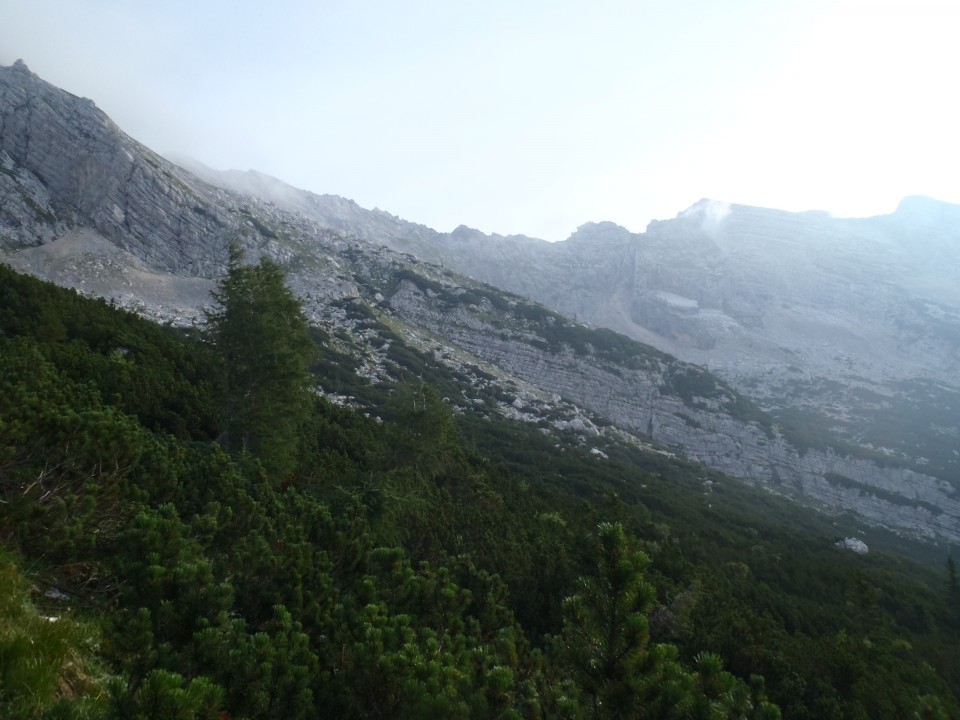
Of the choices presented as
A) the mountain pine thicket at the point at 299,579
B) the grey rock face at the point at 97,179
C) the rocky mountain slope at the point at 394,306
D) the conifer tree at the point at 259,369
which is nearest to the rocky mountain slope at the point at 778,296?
the rocky mountain slope at the point at 394,306

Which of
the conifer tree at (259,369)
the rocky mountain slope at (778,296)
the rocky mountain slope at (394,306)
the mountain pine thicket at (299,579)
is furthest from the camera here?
the rocky mountain slope at (778,296)

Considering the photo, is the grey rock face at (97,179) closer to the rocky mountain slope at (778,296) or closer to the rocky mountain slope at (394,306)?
the rocky mountain slope at (394,306)

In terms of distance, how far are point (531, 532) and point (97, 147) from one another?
10453cm

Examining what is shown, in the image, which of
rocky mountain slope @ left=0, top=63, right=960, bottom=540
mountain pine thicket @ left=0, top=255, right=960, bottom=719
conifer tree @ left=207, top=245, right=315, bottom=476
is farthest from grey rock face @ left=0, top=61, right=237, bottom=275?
mountain pine thicket @ left=0, top=255, right=960, bottom=719

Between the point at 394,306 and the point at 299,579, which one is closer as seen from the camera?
the point at 299,579

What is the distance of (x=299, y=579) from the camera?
741 cm

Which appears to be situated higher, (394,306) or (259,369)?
(259,369)

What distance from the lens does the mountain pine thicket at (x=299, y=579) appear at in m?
5.02

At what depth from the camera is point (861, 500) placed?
73438mm

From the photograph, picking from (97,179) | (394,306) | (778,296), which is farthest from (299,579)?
(778,296)

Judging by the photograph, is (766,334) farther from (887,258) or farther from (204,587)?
(204,587)

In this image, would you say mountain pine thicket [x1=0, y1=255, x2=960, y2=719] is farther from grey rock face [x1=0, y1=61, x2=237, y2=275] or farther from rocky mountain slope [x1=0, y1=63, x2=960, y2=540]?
grey rock face [x1=0, y1=61, x2=237, y2=275]

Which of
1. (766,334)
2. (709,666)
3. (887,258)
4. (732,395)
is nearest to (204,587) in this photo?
(709,666)

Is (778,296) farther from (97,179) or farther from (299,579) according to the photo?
(299,579)
